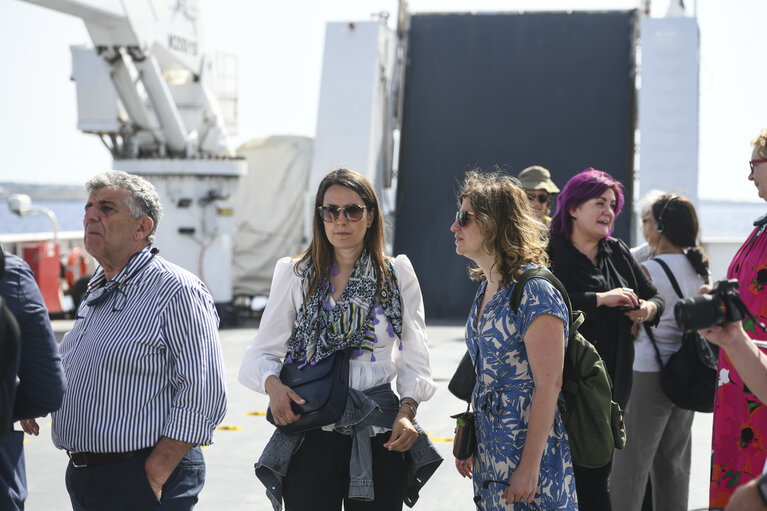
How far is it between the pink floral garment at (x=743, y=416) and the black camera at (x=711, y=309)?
2.27 ft

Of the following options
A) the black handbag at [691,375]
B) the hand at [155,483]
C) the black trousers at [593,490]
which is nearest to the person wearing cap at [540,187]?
the black handbag at [691,375]

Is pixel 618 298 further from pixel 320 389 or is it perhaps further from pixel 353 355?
pixel 320 389

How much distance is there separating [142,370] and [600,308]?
1.80m

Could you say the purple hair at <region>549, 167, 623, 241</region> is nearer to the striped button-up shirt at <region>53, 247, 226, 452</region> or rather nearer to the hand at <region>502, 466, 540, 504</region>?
the hand at <region>502, 466, 540, 504</region>

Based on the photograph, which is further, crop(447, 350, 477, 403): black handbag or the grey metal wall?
the grey metal wall

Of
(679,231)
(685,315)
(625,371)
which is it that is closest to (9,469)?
(685,315)

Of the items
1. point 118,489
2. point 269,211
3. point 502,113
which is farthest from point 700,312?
point 502,113

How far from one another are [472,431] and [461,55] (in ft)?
34.6

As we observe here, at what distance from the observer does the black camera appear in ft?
6.13

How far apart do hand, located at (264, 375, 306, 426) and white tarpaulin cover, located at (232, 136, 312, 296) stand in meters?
9.40

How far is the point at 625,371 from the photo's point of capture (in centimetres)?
356

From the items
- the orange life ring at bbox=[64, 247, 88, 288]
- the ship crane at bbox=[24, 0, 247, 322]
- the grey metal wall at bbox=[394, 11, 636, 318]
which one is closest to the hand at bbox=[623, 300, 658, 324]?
the ship crane at bbox=[24, 0, 247, 322]

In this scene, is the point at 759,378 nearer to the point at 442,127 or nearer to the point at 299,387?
the point at 299,387

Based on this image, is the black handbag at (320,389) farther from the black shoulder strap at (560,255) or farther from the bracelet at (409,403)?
the black shoulder strap at (560,255)
